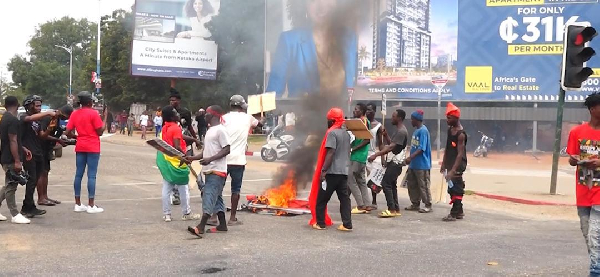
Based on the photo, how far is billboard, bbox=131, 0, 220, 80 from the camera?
2861 cm

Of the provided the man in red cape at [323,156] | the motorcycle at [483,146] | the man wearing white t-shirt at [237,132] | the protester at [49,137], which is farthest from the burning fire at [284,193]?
the motorcycle at [483,146]

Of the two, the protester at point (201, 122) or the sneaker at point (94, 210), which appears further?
the protester at point (201, 122)

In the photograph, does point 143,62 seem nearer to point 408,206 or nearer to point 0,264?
point 408,206

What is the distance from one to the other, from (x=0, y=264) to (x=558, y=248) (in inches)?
225

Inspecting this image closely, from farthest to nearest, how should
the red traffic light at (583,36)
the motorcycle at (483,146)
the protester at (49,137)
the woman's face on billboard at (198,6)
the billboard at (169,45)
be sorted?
the billboard at (169,45) < the motorcycle at (483,146) < the woman's face on billboard at (198,6) < the red traffic light at (583,36) < the protester at (49,137)

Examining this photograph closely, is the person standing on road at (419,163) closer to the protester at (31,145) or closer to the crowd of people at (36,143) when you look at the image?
the crowd of people at (36,143)

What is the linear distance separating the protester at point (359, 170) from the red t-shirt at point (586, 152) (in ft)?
13.4

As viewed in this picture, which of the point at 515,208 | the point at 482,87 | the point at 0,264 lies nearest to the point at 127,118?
the point at 482,87

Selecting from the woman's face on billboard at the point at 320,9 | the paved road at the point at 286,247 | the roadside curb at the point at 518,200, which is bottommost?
the roadside curb at the point at 518,200

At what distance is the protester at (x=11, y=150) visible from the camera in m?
7.65

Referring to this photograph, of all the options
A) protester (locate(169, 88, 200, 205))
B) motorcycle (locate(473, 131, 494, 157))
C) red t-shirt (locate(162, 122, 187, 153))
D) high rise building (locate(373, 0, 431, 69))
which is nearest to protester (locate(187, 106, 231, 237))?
red t-shirt (locate(162, 122, 187, 153))

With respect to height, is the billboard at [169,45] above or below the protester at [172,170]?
above

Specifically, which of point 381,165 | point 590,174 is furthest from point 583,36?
point 590,174

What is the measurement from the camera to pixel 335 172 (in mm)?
7914
